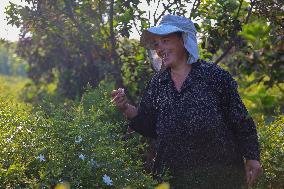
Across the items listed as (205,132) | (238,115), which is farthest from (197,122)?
(238,115)

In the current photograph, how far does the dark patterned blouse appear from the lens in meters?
3.68

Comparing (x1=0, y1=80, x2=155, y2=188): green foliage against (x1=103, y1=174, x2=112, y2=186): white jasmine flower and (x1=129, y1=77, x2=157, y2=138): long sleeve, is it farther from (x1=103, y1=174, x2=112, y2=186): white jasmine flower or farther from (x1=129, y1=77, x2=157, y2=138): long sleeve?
(x1=129, y1=77, x2=157, y2=138): long sleeve

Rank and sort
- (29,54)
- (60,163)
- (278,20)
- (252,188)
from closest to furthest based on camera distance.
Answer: (60,163) < (252,188) < (278,20) < (29,54)

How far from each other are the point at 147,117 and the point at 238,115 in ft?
2.03

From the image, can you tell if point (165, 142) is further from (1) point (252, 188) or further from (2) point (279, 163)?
(2) point (279, 163)

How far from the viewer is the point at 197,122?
3.67 m

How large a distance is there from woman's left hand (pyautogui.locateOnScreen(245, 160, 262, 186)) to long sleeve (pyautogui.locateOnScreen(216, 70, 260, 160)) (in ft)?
0.10

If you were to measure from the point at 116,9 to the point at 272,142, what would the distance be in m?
1.83

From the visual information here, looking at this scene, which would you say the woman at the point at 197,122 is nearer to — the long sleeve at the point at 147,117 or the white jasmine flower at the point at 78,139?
the long sleeve at the point at 147,117

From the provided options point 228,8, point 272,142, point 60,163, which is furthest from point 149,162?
point 60,163

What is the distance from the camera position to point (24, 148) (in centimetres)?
338

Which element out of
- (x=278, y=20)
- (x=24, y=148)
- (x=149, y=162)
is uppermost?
(x=278, y=20)

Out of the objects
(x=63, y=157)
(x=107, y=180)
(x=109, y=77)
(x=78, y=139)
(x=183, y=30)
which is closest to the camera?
(x=107, y=180)

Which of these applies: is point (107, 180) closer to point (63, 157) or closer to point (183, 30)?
point (63, 157)
